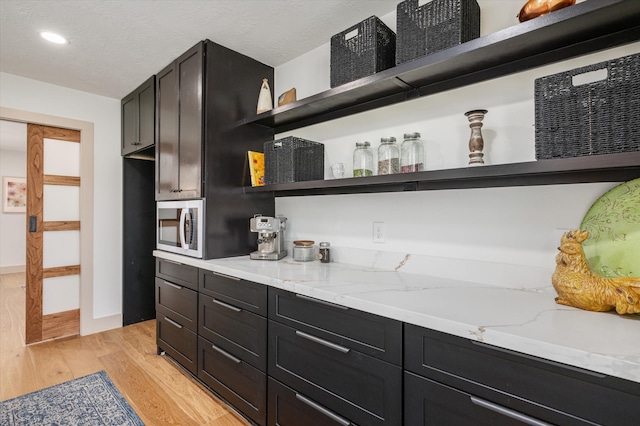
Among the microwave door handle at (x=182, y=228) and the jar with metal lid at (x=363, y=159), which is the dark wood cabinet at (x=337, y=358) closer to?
the jar with metal lid at (x=363, y=159)

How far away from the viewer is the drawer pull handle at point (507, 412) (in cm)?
87

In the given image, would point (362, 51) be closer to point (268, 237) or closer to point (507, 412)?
point (268, 237)

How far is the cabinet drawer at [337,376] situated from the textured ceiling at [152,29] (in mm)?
1849

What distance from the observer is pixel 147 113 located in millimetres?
2984

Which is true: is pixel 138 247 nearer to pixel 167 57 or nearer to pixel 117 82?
pixel 117 82

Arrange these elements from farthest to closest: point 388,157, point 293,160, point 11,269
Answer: point 11,269 < point 293,160 < point 388,157

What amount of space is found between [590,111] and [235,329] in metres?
1.92

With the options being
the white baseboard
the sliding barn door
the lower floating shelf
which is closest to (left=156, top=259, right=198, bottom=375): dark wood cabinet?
the lower floating shelf

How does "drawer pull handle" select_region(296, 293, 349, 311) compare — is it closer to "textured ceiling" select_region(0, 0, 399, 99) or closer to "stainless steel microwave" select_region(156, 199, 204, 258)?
"stainless steel microwave" select_region(156, 199, 204, 258)

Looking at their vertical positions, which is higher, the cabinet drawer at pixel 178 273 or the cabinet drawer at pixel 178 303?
the cabinet drawer at pixel 178 273

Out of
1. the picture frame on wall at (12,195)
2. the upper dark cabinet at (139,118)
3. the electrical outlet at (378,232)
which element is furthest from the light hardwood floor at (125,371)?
the picture frame on wall at (12,195)

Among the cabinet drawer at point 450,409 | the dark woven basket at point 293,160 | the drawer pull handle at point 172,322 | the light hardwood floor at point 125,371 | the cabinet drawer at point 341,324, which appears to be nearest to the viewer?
the cabinet drawer at point 450,409

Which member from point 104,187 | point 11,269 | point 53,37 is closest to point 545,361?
point 53,37

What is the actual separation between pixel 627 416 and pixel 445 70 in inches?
54.9
